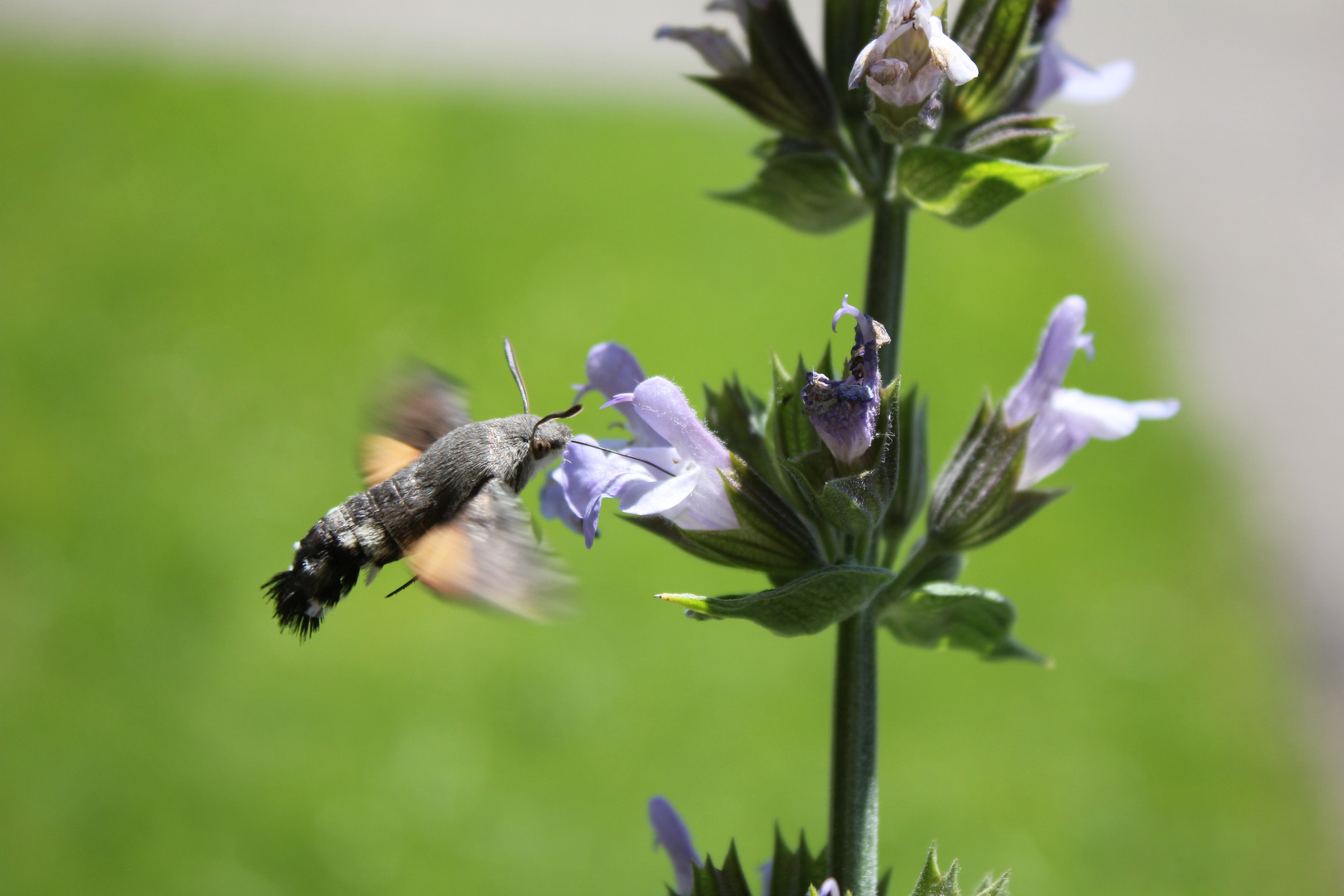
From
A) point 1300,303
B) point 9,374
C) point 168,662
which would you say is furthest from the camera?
point 1300,303

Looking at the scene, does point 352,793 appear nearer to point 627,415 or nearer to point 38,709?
point 38,709

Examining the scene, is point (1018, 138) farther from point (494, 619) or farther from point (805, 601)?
point (494, 619)

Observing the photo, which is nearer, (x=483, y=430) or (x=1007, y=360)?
(x=483, y=430)

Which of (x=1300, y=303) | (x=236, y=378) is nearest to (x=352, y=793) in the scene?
(x=236, y=378)

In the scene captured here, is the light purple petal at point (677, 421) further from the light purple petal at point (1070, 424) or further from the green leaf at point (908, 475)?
the light purple petal at point (1070, 424)

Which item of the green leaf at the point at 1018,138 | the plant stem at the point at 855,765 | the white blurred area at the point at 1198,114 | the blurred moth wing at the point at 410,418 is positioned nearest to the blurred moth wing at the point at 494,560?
the blurred moth wing at the point at 410,418

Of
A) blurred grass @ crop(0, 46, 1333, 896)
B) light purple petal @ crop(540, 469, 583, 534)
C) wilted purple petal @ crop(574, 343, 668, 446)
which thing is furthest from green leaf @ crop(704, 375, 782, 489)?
blurred grass @ crop(0, 46, 1333, 896)
